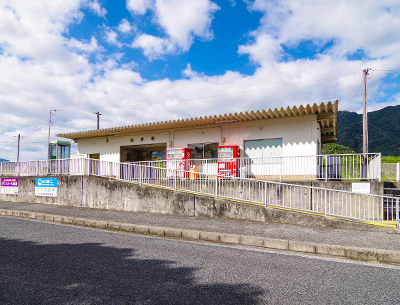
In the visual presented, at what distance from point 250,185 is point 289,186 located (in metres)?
1.37

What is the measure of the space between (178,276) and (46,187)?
40.6 feet

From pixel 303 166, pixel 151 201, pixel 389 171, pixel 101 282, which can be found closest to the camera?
pixel 101 282

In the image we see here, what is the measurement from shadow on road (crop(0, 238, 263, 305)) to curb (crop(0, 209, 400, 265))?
2028mm

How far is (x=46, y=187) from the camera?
13539 mm

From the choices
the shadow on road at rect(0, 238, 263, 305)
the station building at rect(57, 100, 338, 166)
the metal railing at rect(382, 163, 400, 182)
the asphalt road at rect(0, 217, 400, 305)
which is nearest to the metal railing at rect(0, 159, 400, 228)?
the station building at rect(57, 100, 338, 166)

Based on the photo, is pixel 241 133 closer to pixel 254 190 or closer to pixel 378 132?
pixel 254 190

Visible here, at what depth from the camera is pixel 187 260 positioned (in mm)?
4754

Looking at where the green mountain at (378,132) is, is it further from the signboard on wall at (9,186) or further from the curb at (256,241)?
the curb at (256,241)

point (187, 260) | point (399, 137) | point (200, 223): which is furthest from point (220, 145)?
point (399, 137)

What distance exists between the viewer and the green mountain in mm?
93125

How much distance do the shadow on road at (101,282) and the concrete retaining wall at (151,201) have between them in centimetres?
424

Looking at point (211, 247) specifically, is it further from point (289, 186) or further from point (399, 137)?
point (399, 137)

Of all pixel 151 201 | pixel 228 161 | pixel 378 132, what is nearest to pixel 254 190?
pixel 228 161

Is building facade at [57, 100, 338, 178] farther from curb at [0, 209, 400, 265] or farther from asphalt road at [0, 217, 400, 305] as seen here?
asphalt road at [0, 217, 400, 305]
